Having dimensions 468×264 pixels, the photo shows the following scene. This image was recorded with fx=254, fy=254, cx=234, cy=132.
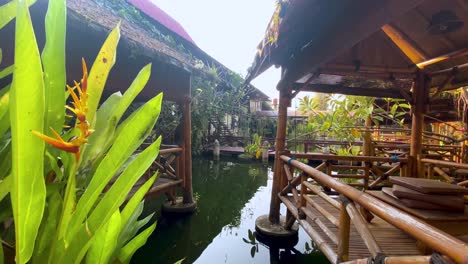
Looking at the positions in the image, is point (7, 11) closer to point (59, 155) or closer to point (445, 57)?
point (59, 155)

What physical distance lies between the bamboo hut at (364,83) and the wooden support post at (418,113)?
0.04 ft

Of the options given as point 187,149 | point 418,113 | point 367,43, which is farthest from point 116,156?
point 187,149

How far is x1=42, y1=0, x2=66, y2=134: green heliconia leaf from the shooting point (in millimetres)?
604

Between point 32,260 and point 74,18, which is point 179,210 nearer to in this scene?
point 74,18

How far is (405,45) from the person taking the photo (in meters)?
3.23

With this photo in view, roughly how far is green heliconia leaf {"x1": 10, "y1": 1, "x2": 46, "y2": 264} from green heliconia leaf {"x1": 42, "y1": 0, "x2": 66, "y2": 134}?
0.11 meters

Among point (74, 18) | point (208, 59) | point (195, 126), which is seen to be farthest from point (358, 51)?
point (208, 59)

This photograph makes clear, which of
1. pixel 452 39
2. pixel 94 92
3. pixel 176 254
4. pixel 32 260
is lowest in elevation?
pixel 176 254

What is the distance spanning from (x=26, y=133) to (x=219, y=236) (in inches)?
161

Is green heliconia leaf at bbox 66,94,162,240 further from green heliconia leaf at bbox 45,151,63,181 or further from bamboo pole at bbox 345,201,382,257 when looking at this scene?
bamboo pole at bbox 345,201,382,257

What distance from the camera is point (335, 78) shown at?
150 inches

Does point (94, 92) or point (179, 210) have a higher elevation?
point (94, 92)

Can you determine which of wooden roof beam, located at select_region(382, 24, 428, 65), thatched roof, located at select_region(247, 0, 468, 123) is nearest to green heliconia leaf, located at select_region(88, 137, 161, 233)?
thatched roof, located at select_region(247, 0, 468, 123)

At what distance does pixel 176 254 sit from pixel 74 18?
3036mm
